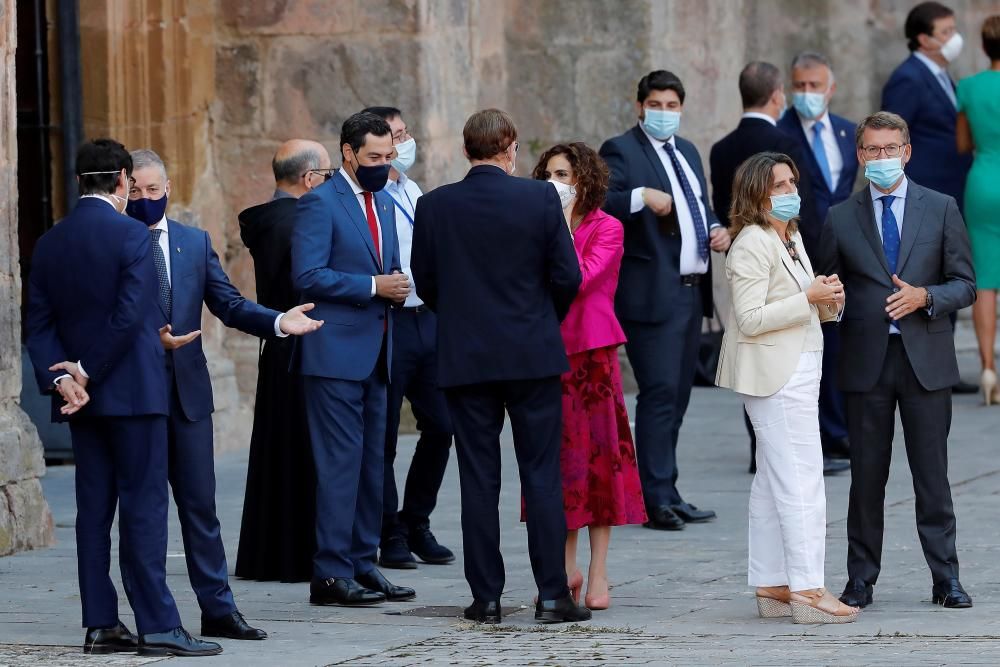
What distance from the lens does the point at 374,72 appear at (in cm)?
1186

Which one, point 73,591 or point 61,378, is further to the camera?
point 73,591

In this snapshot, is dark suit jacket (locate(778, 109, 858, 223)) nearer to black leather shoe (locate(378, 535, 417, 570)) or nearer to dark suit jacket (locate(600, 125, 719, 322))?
dark suit jacket (locate(600, 125, 719, 322))

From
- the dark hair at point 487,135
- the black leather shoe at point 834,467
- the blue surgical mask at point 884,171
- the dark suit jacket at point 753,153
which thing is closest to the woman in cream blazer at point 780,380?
the blue surgical mask at point 884,171

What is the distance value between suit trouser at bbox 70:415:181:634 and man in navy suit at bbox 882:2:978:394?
679 centimetres

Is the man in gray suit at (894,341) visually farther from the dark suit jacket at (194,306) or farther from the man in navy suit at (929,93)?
the man in navy suit at (929,93)

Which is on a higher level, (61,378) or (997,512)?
(61,378)

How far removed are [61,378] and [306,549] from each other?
1892 millimetres

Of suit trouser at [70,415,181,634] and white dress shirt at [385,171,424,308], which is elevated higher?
white dress shirt at [385,171,424,308]

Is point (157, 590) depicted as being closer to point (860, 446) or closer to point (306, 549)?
point (306, 549)

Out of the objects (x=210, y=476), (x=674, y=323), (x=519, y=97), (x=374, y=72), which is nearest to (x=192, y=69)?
(x=374, y=72)

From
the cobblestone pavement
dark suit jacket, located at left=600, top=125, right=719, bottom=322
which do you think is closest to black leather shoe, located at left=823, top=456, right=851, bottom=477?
the cobblestone pavement

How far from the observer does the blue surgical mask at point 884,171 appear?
23.6 ft

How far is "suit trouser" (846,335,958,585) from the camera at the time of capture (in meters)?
7.21

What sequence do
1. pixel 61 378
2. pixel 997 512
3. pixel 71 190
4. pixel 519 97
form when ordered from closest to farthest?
pixel 61 378 → pixel 997 512 → pixel 71 190 → pixel 519 97
